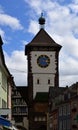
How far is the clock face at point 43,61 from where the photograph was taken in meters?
126

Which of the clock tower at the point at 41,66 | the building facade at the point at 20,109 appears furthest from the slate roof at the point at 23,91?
Result: the clock tower at the point at 41,66

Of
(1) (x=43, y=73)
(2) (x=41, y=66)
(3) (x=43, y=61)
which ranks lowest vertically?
(1) (x=43, y=73)

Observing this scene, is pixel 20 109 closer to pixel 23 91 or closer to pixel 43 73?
pixel 23 91

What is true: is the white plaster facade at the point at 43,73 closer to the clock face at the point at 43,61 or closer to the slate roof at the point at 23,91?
the clock face at the point at 43,61

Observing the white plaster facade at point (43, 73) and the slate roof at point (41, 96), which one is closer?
the slate roof at point (41, 96)

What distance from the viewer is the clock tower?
122312 mm

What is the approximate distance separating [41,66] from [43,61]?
131 cm

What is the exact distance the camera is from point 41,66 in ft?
412

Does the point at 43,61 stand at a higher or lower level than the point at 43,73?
higher

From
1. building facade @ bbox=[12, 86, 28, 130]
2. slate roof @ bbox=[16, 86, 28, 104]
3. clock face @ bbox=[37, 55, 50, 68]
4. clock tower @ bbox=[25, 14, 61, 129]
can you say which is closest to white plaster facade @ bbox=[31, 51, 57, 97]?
clock tower @ bbox=[25, 14, 61, 129]

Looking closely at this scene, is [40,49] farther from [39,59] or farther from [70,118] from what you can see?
[70,118]

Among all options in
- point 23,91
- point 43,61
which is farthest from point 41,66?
point 23,91

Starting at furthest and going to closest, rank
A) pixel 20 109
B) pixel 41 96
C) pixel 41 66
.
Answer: pixel 20 109
pixel 41 66
pixel 41 96

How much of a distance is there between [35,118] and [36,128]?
7.62 ft
